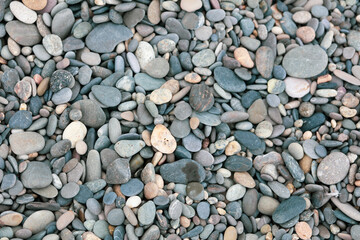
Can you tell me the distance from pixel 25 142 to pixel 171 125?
19.1 inches

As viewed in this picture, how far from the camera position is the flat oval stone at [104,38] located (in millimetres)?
1421

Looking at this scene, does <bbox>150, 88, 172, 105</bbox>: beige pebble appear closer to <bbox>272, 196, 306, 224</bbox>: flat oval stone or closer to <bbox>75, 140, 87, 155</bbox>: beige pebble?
<bbox>75, 140, 87, 155</bbox>: beige pebble

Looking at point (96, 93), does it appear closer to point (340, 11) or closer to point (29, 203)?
point (29, 203)

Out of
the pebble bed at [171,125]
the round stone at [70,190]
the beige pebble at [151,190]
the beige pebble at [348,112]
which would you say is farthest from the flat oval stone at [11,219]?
the beige pebble at [348,112]

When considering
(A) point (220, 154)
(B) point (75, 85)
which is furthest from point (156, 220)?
(B) point (75, 85)

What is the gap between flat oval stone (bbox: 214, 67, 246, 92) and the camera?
1.42 m

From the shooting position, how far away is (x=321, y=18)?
163 cm

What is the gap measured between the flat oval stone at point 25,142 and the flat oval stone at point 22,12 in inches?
16.3

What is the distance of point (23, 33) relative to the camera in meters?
1.37

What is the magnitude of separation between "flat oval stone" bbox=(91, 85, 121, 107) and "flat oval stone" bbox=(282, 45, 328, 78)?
0.65 meters

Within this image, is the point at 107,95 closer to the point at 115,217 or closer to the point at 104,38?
the point at 104,38

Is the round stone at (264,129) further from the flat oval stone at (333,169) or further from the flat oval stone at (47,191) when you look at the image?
the flat oval stone at (47,191)

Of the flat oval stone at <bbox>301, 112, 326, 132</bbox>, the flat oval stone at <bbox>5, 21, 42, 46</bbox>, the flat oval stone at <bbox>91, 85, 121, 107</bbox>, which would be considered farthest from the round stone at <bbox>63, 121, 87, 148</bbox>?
the flat oval stone at <bbox>301, 112, 326, 132</bbox>

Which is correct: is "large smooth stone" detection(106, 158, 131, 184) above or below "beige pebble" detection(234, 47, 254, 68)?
below
